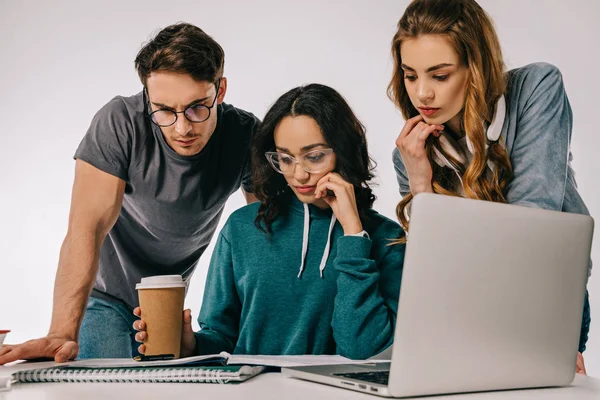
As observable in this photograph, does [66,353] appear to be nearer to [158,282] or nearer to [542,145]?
[158,282]

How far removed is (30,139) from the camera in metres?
3.50

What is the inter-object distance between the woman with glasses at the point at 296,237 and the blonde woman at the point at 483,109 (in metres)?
0.19

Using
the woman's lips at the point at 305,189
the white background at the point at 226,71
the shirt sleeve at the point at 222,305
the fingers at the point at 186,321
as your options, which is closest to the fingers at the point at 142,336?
the fingers at the point at 186,321

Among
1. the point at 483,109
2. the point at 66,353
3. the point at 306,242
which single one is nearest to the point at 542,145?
the point at 483,109

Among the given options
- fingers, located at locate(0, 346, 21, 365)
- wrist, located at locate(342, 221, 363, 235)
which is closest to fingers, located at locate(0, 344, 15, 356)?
fingers, located at locate(0, 346, 21, 365)

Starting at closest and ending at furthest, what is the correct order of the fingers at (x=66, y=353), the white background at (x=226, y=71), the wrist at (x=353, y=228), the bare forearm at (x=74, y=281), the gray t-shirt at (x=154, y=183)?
the fingers at (x=66, y=353) → the wrist at (x=353, y=228) → the bare forearm at (x=74, y=281) → the gray t-shirt at (x=154, y=183) → the white background at (x=226, y=71)

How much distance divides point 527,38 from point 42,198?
2.47 meters

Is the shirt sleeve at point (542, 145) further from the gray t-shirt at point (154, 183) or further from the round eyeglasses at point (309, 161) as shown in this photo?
the gray t-shirt at point (154, 183)

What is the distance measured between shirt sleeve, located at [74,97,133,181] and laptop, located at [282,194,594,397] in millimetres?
1314

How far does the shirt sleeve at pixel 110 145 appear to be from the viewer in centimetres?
223

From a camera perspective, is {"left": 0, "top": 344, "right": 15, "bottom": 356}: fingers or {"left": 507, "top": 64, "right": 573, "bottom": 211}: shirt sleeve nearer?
{"left": 0, "top": 344, "right": 15, "bottom": 356}: fingers

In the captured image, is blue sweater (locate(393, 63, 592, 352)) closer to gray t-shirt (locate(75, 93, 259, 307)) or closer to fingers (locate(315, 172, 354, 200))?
fingers (locate(315, 172, 354, 200))

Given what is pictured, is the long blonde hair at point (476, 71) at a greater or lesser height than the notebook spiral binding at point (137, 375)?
greater

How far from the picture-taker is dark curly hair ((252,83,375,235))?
6.48 ft
